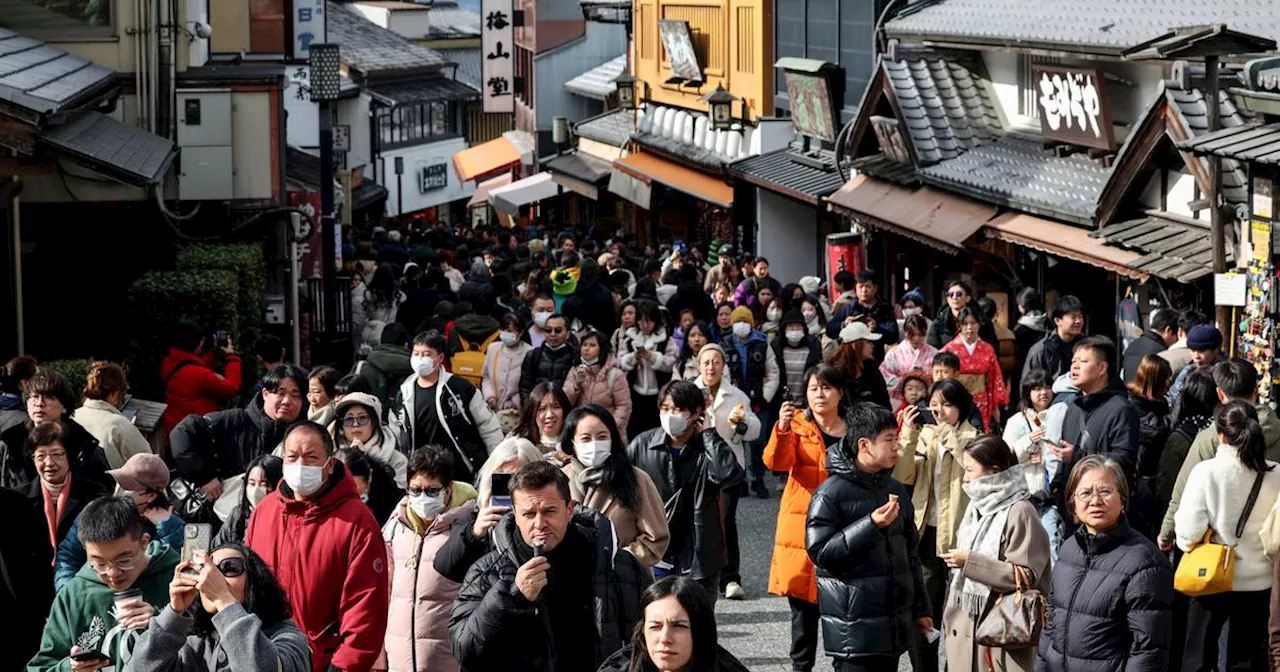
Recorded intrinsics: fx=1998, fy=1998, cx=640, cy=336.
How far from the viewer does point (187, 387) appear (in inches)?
514

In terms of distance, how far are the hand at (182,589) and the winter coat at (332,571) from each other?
1.60m

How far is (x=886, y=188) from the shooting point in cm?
2419

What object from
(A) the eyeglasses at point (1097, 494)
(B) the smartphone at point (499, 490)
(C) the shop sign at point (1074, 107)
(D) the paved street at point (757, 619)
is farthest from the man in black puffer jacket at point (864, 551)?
(C) the shop sign at point (1074, 107)

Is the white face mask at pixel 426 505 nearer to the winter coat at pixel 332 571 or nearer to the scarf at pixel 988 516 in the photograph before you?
the winter coat at pixel 332 571

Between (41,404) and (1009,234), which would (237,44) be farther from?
(41,404)

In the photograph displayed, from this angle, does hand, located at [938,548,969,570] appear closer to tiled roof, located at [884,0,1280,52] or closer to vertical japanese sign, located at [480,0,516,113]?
tiled roof, located at [884,0,1280,52]

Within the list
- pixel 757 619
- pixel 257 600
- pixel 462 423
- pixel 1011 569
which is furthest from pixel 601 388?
pixel 257 600

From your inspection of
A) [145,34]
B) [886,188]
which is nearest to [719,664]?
[145,34]

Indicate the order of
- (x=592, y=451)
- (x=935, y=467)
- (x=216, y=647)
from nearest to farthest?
(x=216, y=647)
(x=592, y=451)
(x=935, y=467)

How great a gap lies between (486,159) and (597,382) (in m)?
41.2

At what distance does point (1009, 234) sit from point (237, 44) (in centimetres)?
1131

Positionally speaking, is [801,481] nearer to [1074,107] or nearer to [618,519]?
[618,519]

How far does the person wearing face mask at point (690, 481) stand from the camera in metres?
10.0

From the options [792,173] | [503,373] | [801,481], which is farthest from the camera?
[792,173]
